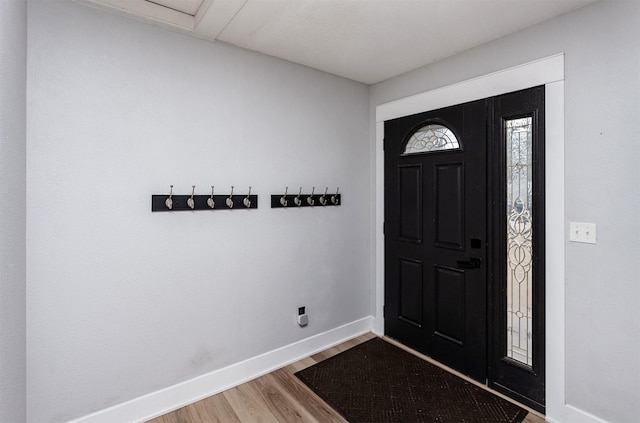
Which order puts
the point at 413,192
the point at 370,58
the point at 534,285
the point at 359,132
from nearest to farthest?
1. the point at 534,285
2. the point at 370,58
3. the point at 413,192
4. the point at 359,132

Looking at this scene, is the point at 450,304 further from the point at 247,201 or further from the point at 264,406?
the point at 247,201

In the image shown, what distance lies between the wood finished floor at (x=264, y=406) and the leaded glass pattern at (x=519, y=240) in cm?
45

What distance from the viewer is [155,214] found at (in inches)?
79.2

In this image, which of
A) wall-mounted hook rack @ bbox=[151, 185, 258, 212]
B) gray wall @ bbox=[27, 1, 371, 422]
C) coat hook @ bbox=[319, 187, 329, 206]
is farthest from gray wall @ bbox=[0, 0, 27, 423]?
coat hook @ bbox=[319, 187, 329, 206]

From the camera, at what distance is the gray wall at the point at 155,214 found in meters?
1.69

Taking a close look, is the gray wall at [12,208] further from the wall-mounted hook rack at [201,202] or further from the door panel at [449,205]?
the door panel at [449,205]

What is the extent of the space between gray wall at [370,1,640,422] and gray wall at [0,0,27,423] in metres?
2.64

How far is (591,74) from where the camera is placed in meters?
1.80

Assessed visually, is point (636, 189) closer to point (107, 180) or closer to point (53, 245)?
point (107, 180)

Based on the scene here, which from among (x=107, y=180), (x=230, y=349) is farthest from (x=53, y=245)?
(x=230, y=349)

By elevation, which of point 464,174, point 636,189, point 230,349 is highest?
point 464,174

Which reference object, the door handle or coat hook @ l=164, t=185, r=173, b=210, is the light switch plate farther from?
coat hook @ l=164, t=185, r=173, b=210

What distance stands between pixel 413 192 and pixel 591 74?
4.39ft

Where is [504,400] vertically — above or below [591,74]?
below
